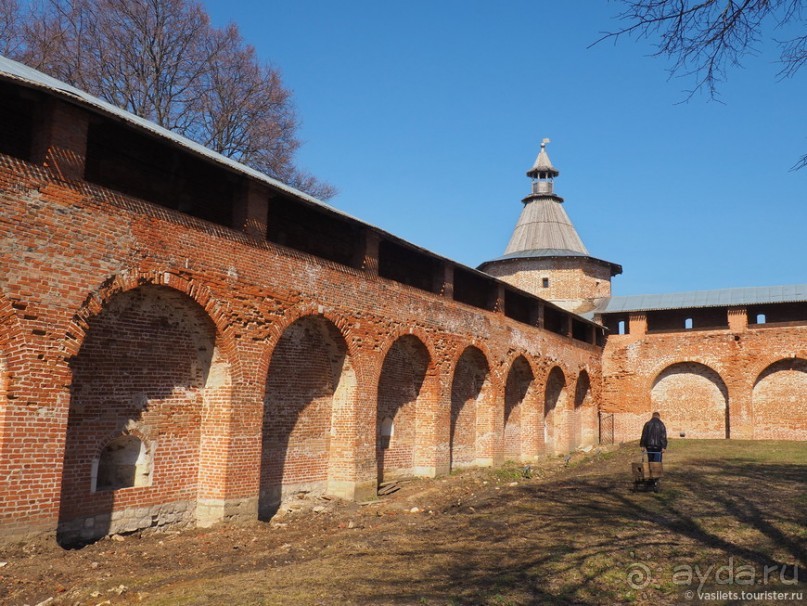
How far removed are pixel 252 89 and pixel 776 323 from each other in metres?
19.9

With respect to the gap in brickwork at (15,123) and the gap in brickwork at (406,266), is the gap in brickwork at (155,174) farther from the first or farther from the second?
the gap in brickwork at (406,266)

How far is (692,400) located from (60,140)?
905 inches

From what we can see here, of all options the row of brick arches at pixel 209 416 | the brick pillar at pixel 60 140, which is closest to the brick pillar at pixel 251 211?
the row of brick arches at pixel 209 416

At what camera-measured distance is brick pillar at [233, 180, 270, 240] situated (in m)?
10.8

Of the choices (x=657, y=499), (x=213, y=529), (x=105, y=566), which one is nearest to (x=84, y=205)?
(x=105, y=566)

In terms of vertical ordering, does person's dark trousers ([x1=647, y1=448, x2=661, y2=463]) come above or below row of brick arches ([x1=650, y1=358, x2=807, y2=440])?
below

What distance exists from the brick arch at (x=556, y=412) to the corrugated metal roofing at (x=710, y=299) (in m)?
5.16

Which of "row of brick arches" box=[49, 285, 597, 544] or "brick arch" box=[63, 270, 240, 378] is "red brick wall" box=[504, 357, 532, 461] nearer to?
"row of brick arches" box=[49, 285, 597, 544]

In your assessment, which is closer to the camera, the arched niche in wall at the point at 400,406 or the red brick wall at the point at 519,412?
the arched niche in wall at the point at 400,406

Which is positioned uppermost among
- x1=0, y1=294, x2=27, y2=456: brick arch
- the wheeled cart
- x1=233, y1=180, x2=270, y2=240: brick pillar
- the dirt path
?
x1=233, y1=180, x2=270, y2=240: brick pillar

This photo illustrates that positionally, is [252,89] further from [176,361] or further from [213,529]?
[213,529]

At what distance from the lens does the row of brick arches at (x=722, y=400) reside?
23.2 m

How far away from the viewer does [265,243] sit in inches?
434

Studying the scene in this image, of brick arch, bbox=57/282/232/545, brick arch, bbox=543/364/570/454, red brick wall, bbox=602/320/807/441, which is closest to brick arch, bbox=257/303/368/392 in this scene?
brick arch, bbox=57/282/232/545
